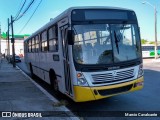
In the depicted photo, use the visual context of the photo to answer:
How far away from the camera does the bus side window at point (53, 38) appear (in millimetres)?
9742

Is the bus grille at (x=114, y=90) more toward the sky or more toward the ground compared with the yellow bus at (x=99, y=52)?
more toward the ground

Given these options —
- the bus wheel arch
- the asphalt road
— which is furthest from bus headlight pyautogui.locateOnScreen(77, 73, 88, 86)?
the bus wheel arch

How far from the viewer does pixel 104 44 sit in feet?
26.3

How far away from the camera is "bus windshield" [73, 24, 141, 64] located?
779cm

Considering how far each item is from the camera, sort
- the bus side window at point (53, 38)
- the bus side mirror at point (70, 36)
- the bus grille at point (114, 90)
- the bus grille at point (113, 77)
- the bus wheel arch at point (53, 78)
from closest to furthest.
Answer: the bus side mirror at point (70, 36) < the bus grille at point (113, 77) < the bus grille at point (114, 90) < the bus side window at point (53, 38) < the bus wheel arch at point (53, 78)

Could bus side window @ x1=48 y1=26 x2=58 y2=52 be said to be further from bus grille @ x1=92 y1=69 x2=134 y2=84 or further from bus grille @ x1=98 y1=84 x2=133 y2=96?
bus grille @ x1=98 y1=84 x2=133 y2=96

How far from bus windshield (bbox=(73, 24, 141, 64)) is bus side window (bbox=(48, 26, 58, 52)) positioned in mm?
2067

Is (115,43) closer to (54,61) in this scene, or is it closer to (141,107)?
(141,107)

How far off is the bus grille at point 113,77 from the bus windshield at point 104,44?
0.35 meters


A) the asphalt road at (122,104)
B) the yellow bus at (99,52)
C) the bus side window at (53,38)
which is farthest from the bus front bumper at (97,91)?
the bus side window at (53,38)

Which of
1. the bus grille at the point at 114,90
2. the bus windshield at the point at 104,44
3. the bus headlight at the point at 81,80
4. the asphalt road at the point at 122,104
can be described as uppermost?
the bus windshield at the point at 104,44

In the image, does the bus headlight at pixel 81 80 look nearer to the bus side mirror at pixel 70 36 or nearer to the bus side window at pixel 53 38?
the bus side mirror at pixel 70 36

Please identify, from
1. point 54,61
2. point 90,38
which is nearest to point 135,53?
point 90,38

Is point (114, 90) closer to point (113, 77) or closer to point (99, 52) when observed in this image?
point (113, 77)
